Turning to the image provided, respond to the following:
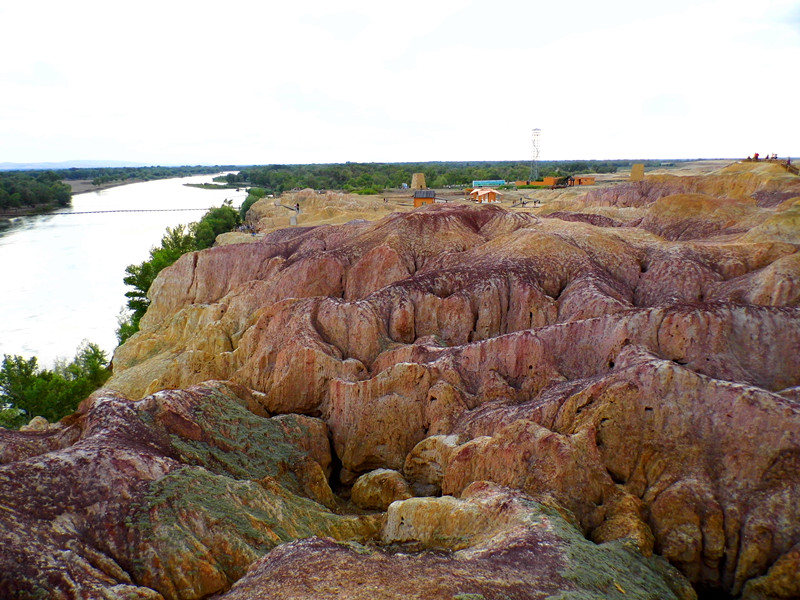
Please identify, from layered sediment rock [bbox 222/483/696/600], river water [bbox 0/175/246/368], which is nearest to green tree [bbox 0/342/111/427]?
river water [bbox 0/175/246/368]

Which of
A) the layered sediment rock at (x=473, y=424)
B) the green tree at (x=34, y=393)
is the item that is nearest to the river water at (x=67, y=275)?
the green tree at (x=34, y=393)

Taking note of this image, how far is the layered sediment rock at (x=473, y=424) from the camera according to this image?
7.96 m

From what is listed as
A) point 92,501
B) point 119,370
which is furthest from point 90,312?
point 92,501

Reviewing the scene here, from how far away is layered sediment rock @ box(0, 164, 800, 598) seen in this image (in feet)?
26.1

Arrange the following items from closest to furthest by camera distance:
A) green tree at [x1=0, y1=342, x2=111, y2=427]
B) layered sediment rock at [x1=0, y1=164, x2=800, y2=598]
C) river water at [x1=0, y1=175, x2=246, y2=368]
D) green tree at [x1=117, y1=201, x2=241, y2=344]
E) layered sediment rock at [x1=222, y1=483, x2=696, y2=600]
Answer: layered sediment rock at [x1=222, y1=483, x2=696, y2=600]
layered sediment rock at [x1=0, y1=164, x2=800, y2=598]
green tree at [x1=0, y1=342, x2=111, y2=427]
green tree at [x1=117, y1=201, x2=241, y2=344]
river water at [x1=0, y1=175, x2=246, y2=368]

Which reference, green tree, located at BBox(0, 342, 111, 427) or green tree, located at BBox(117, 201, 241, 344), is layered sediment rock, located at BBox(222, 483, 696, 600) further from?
green tree, located at BBox(117, 201, 241, 344)

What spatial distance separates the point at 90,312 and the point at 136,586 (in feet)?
136

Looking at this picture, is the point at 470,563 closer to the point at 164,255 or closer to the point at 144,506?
the point at 144,506

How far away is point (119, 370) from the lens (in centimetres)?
2395

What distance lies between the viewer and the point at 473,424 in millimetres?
12500

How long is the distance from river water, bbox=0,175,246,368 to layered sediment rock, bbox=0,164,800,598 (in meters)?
18.4

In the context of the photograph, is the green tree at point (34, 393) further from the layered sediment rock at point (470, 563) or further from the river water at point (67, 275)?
the layered sediment rock at point (470, 563)

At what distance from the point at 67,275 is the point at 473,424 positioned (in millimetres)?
51956

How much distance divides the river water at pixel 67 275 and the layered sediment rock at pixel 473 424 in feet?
60.2
